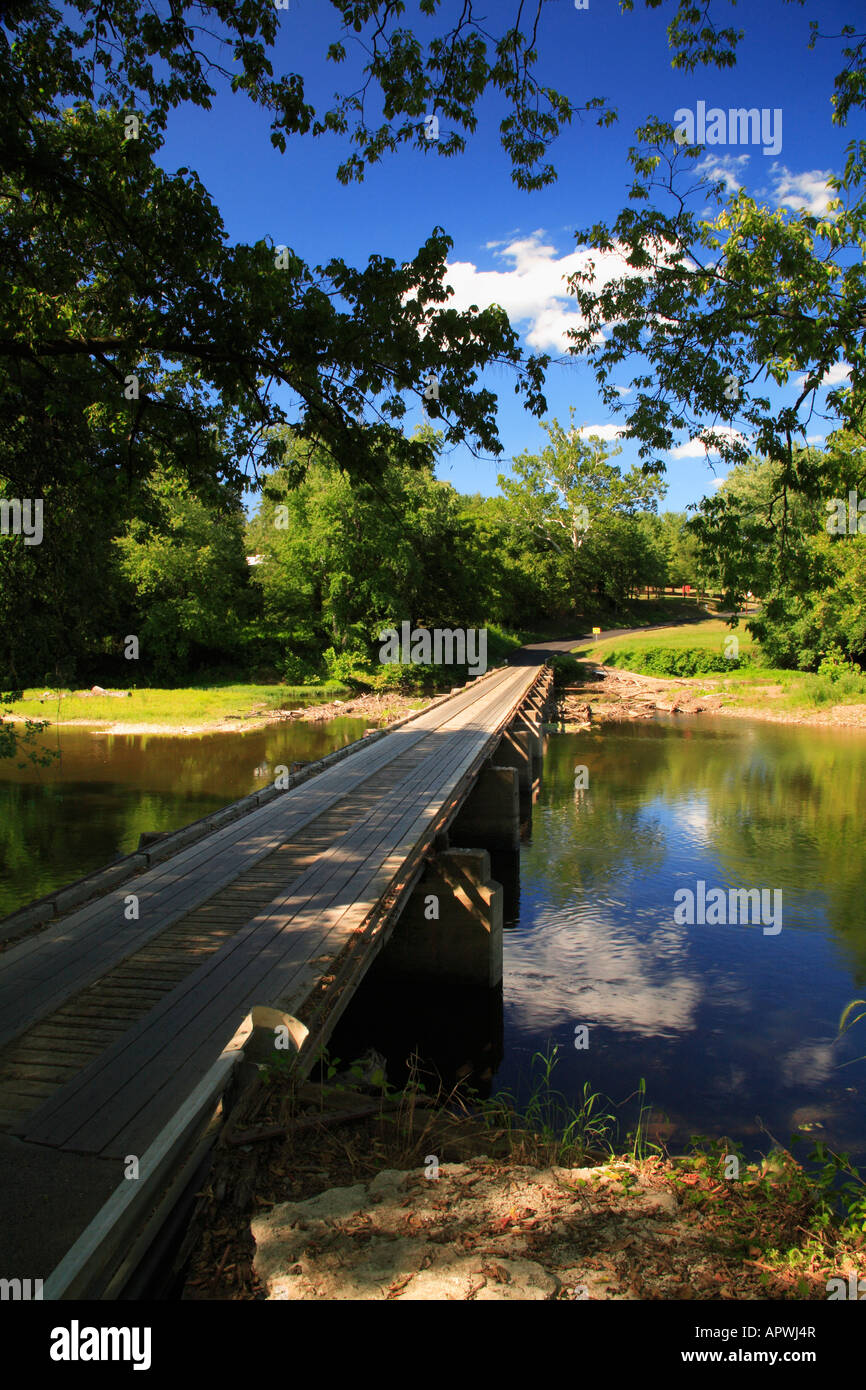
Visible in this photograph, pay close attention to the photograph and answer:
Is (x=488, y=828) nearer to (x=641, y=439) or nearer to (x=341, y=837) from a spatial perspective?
(x=341, y=837)

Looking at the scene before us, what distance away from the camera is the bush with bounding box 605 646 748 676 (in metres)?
45.8

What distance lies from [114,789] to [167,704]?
14.1 meters

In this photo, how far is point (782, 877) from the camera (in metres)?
14.6

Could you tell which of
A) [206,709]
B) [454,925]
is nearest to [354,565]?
[206,709]

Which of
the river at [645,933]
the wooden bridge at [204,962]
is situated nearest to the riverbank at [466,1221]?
the wooden bridge at [204,962]

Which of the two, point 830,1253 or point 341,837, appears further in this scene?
point 341,837

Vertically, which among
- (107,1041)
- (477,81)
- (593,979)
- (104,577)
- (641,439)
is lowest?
(593,979)

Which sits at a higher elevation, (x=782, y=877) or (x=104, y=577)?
(x=104, y=577)

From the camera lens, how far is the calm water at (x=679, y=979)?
799cm

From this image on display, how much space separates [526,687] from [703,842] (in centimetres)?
1443

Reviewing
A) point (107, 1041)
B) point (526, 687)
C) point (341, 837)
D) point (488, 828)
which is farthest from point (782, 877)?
point (526, 687)

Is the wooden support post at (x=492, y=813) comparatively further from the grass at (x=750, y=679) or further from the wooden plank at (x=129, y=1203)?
the grass at (x=750, y=679)

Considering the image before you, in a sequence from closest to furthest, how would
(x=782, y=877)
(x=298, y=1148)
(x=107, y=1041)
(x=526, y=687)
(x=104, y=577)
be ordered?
(x=298, y=1148) → (x=107, y=1041) → (x=104, y=577) → (x=782, y=877) → (x=526, y=687)

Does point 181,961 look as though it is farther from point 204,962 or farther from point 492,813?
point 492,813
